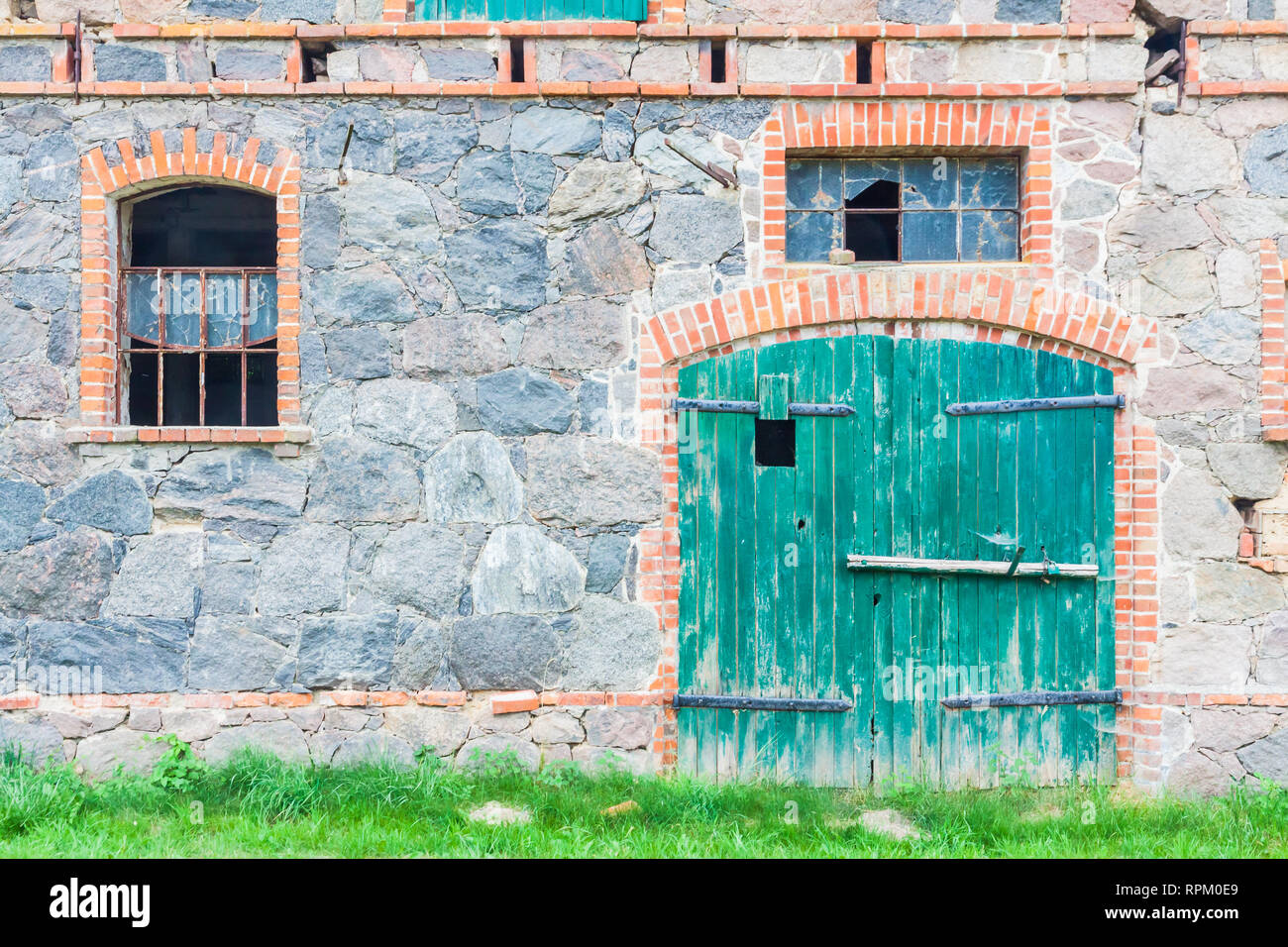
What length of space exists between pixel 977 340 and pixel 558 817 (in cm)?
337

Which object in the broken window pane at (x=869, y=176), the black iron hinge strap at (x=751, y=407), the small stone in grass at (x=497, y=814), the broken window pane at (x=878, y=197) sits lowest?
the small stone in grass at (x=497, y=814)

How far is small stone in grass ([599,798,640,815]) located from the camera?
4.52 metres

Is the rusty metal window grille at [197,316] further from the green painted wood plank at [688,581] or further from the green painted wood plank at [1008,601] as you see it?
the green painted wood plank at [1008,601]

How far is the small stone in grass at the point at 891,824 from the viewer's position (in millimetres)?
4453

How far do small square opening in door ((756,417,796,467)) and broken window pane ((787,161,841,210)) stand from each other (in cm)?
127

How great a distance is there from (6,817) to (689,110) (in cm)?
496

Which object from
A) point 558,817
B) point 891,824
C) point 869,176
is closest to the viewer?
point 558,817

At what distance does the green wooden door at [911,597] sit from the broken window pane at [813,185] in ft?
3.93

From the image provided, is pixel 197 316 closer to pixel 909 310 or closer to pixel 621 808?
pixel 621 808

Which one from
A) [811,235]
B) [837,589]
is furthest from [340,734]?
[811,235]

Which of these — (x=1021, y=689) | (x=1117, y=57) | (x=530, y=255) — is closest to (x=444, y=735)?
(x=530, y=255)

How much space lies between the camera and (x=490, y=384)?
5008mm

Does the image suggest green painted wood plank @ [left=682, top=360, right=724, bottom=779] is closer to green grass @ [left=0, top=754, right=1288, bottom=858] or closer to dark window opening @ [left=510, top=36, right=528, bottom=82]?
green grass @ [left=0, top=754, right=1288, bottom=858]

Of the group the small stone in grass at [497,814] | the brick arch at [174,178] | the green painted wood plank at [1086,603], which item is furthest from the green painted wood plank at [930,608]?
the brick arch at [174,178]
